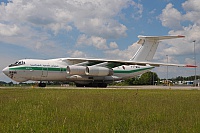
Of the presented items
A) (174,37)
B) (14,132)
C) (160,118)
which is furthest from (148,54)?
(14,132)

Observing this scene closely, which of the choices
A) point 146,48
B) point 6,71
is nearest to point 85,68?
point 6,71

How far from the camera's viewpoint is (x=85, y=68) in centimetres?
3053

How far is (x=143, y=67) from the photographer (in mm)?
35062

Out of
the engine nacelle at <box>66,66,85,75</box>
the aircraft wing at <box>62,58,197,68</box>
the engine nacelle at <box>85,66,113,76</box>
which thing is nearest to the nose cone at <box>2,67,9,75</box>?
the engine nacelle at <box>66,66,85,75</box>

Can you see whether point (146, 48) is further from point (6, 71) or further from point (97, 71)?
point (6, 71)

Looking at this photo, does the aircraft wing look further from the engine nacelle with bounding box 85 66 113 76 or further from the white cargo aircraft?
the engine nacelle with bounding box 85 66 113 76

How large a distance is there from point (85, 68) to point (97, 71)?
1345mm

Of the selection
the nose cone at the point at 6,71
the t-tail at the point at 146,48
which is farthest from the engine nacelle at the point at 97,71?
the nose cone at the point at 6,71

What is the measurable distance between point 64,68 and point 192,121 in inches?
984

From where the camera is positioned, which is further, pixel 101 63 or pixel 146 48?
pixel 146 48

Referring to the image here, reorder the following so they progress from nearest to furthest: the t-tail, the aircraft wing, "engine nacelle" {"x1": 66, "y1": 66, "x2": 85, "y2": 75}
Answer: "engine nacelle" {"x1": 66, "y1": 66, "x2": 85, "y2": 75} < the aircraft wing < the t-tail

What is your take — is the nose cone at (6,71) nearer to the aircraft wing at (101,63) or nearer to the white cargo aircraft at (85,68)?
the white cargo aircraft at (85,68)

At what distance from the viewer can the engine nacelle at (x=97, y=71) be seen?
3011 centimetres

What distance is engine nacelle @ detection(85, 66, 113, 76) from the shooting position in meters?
30.1
